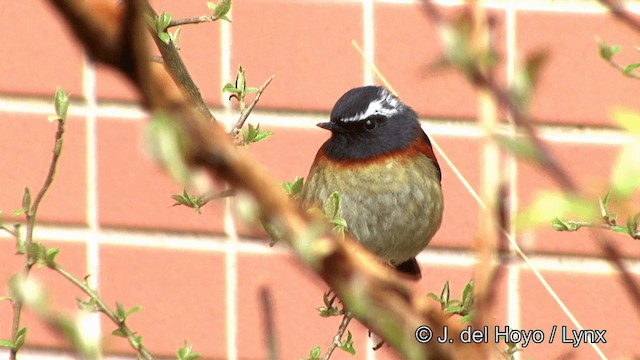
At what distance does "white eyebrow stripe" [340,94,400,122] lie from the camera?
116 inches

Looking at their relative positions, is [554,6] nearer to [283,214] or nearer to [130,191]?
[130,191]

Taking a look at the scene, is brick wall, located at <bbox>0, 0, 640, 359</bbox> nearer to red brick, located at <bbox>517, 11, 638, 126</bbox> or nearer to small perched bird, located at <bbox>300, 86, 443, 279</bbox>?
red brick, located at <bbox>517, 11, 638, 126</bbox>

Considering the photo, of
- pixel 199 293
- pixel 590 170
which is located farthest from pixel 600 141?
pixel 199 293

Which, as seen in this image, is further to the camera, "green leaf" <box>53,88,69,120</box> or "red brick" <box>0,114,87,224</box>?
"red brick" <box>0,114,87,224</box>

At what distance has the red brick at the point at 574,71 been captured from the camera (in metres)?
3.22

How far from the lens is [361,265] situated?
1.63 ft

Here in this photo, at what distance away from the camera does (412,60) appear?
3.34 metres

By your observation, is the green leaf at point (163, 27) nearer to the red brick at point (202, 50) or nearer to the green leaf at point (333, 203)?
the green leaf at point (333, 203)

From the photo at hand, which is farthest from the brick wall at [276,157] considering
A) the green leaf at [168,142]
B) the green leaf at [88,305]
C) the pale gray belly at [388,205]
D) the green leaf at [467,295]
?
the green leaf at [168,142]

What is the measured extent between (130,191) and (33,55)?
487mm

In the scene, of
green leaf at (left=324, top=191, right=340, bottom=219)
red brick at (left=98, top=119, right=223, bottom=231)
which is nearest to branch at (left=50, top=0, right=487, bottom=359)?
green leaf at (left=324, top=191, right=340, bottom=219)

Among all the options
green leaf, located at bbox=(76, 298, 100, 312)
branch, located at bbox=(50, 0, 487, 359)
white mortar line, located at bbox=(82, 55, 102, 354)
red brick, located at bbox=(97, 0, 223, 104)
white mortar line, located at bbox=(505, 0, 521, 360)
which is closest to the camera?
branch, located at bbox=(50, 0, 487, 359)

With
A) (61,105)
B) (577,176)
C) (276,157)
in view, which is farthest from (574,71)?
(61,105)

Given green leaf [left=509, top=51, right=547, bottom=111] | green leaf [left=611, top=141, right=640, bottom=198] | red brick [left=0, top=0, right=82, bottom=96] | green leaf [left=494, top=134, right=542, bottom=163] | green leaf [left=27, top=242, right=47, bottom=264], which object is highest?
red brick [left=0, top=0, right=82, bottom=96]
